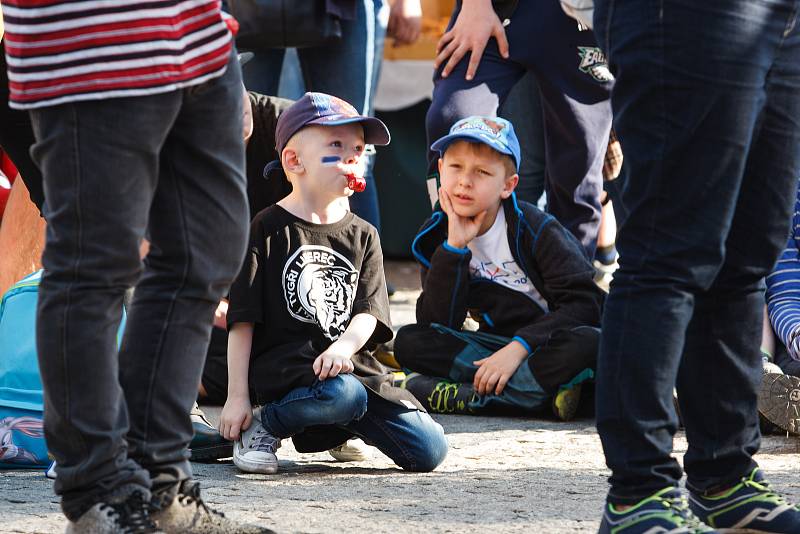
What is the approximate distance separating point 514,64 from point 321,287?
48.0 inches

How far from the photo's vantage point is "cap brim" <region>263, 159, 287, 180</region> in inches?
135

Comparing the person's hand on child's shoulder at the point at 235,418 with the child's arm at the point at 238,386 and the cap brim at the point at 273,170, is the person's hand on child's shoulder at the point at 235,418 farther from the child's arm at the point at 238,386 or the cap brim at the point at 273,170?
the cap brim at the point at 273,170

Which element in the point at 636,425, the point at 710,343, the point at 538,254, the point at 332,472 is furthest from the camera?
the point at 538,254

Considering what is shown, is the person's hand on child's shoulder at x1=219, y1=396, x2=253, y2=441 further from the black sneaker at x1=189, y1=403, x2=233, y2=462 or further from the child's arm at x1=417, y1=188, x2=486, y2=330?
the child's arm at x1=417, y1=188, x2=486, y2=330

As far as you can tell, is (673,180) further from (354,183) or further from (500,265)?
(500,265)

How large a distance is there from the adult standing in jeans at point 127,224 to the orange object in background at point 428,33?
4.95 m

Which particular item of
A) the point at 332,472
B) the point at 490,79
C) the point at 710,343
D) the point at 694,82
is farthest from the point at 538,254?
the point at 694,82

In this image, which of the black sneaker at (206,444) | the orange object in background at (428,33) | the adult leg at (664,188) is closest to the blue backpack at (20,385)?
the black sneaker at (206,444)

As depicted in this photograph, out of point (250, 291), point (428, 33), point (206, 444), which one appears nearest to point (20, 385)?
point (206, 444)

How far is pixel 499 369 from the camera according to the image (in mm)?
3695

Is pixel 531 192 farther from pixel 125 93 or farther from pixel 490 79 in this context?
pixel 125 93

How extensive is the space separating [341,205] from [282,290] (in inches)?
11.4

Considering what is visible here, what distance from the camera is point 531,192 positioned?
4895 mm

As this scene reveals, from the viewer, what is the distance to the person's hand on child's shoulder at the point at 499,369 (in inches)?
145
